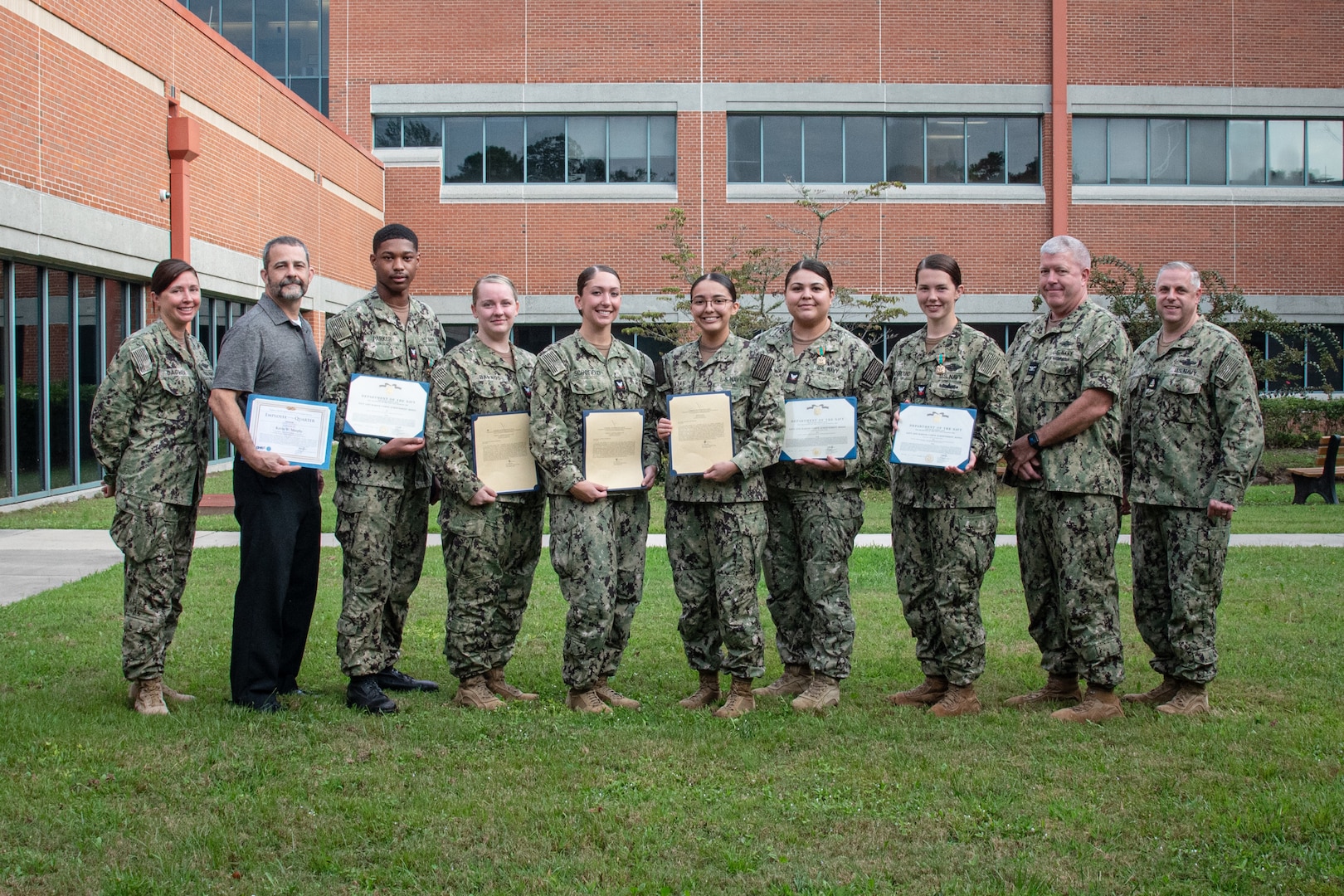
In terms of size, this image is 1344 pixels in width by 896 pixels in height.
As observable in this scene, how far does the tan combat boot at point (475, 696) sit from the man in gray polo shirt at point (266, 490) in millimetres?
914

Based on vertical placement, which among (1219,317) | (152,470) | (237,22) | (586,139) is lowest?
(152,470)

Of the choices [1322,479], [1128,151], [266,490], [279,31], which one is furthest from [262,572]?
[279,31]

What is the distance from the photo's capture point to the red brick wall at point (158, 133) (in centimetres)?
1337

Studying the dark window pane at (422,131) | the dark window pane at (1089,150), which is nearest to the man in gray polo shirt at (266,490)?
the dark window pane at (422,131)

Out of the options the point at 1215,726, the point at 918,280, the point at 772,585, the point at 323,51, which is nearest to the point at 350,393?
the point at 772,585

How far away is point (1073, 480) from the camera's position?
5492mm

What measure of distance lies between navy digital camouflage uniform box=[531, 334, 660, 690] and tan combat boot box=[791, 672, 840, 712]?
38.0 inches

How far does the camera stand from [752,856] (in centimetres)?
375

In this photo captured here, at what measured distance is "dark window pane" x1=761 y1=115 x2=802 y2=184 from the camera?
82.5ft

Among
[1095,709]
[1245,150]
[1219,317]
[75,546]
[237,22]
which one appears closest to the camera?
[1095,709]

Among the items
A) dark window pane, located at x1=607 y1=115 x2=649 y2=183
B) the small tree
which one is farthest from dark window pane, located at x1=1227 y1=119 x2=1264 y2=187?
dark window pane, located at x1=607 y1=115 x2=649 y2=183

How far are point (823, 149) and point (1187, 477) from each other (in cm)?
2088

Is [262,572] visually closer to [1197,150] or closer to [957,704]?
[957,704]

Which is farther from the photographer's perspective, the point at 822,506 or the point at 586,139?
the point at 586,139
